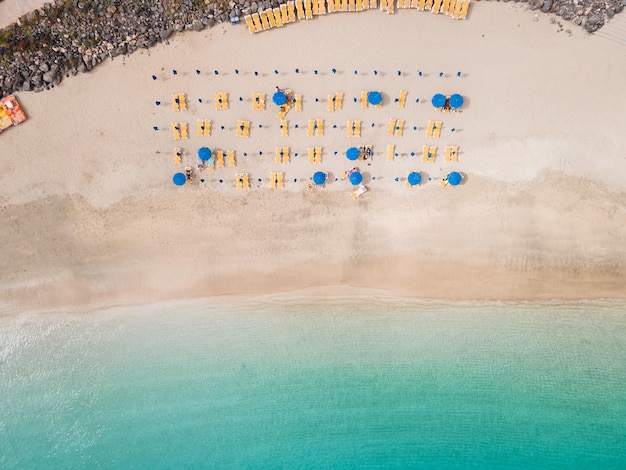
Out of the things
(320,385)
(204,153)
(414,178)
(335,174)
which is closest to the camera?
(204,153)

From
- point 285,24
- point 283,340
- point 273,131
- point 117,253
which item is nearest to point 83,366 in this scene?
point 117,253

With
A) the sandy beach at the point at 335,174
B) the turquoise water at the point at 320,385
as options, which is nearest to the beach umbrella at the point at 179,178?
the sandy beach at the point at 335,174

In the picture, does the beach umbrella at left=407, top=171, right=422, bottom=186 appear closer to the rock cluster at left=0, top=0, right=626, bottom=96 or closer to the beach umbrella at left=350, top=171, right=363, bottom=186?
the beach umbrella at left=350, top=171, right=363, bottom=186

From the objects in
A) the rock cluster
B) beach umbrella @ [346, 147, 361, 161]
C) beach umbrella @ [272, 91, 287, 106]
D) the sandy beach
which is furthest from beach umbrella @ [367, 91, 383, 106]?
the rock cluster

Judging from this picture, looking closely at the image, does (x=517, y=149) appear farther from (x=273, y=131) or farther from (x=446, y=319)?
(x=273, y=131)

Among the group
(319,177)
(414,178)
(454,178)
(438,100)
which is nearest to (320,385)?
(319,177)

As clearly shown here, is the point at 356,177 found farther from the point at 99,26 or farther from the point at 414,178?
the point at 99,26

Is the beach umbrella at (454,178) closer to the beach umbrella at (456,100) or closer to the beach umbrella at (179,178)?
the beach umbrella at (456,100)
